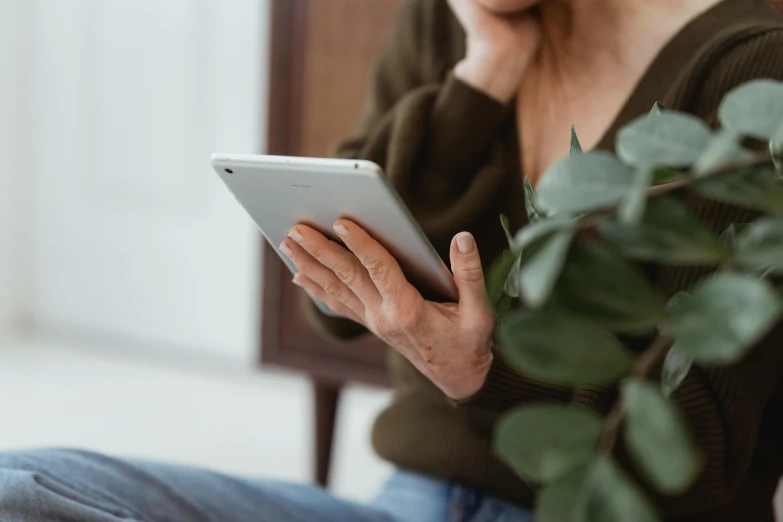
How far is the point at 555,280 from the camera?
0.27 metres

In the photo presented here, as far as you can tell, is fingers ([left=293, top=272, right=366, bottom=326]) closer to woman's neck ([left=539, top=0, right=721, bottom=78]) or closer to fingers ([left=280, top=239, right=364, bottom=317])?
fingers ([left=280, top=239, right=364, bottom=317])

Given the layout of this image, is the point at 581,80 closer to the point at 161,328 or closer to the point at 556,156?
the point at 556,156

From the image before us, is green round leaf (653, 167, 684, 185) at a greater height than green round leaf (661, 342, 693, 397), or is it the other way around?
green round leaf (653, 167, 684, 185)

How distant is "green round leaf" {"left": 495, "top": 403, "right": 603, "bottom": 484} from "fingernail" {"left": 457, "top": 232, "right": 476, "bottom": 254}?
0.32m

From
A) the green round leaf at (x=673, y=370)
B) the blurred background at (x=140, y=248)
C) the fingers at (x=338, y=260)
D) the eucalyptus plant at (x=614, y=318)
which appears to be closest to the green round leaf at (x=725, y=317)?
the eucalyptus plant at (x=614, y=318)

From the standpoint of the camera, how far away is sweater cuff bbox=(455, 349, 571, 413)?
711mm

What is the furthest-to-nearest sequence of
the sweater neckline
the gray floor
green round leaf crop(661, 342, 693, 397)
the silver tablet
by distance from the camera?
the gray floor, the sweater neckline, the silver tablet, green round leaf crop(661, 342, 693, 397)

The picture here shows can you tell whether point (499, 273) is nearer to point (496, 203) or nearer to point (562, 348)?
point (562, 348)

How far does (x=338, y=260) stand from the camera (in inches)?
24.4

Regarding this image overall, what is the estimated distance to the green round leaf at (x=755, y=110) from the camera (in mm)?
297

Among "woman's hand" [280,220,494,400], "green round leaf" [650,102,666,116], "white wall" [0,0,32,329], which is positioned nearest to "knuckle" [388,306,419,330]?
"woman's hand" [280,220,494,400]

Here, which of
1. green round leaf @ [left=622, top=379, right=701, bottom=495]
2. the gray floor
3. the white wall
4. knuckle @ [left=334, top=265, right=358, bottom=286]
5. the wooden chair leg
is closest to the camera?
green round leaf @ [left=622, top=379, right=701, bottom=495]

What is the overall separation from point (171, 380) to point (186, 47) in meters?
0.71

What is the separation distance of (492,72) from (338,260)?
333 millimetres
